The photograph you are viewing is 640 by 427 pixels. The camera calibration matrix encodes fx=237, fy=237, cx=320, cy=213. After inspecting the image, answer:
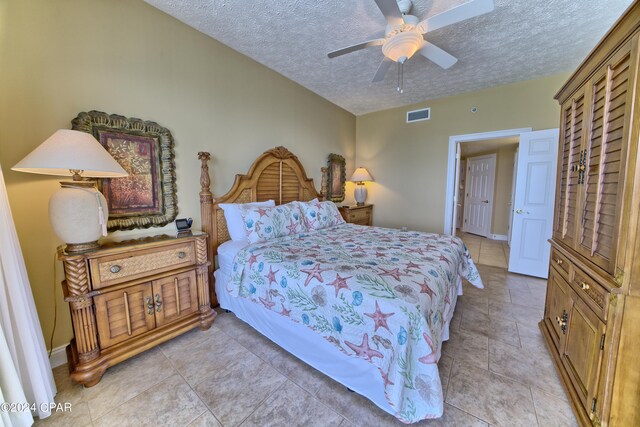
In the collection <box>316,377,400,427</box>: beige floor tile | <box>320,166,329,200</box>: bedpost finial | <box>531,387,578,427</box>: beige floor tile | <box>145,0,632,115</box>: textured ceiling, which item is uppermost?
<box>145,0,632,115</box>: textured ceiling

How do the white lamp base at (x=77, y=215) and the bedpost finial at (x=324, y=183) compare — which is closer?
the white lamp base at (x=77, y=215)

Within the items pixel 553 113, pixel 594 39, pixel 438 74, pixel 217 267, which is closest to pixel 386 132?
pixel 438 74

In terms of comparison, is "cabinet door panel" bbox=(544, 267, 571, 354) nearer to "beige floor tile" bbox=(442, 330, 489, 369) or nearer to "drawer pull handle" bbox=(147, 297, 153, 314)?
"beige floor tile" bbox=(442, 330, 489, 369)

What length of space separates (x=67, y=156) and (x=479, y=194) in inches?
302

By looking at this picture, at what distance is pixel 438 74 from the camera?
10.0ft

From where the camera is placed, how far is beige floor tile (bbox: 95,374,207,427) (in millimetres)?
1316

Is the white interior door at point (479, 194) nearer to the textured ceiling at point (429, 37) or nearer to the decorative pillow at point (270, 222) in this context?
the textured ceiling at point (429, 37)

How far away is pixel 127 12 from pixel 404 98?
3570 millimetres

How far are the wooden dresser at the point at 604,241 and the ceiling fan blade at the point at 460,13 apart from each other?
2.12 feet

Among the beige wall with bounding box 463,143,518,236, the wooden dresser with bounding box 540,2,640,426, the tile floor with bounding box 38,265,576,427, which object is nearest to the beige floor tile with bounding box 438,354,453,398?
the tile floor with bounding box 38,265,576,427

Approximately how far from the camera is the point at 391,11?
1.62m

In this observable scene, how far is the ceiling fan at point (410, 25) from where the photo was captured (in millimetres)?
1534

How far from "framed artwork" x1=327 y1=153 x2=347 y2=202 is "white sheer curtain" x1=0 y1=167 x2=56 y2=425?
349cm

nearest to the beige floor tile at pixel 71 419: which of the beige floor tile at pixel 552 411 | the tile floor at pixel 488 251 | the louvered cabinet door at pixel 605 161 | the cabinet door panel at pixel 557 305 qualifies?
the beige floor tile at pixel 552 411
